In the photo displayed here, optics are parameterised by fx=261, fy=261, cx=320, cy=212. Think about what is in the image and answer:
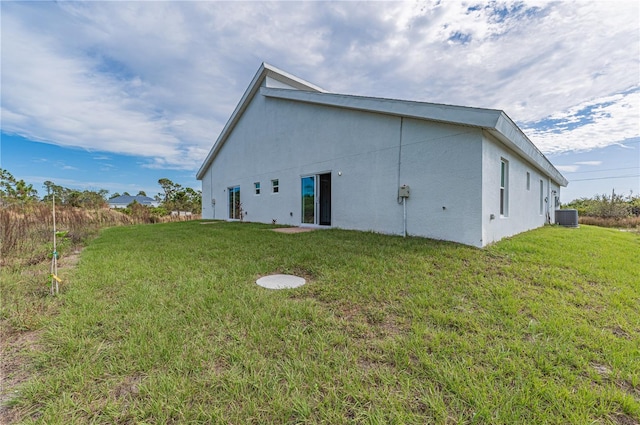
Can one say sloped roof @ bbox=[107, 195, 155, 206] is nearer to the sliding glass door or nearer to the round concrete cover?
the sliding glass door

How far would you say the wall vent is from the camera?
12.4 metres

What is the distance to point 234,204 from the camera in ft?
51.5

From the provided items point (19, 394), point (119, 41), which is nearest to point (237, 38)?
point (119, 41)

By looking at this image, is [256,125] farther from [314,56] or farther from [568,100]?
[568,100]

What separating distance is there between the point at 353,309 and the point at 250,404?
5.32ft

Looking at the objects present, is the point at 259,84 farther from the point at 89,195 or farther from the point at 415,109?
the point at 89,195

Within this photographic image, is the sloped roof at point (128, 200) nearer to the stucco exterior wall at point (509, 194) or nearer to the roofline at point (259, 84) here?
the roofline at point (259, 84)

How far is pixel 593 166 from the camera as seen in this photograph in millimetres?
29062

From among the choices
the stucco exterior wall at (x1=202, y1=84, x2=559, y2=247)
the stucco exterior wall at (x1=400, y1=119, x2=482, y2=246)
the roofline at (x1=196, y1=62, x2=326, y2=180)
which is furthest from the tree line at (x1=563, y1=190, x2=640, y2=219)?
the roofline at (x1=196, y1=62, x2=326, y2=180)

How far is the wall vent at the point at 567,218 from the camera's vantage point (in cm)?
1238

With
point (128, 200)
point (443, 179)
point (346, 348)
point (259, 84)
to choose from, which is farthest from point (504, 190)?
point (128, 200)

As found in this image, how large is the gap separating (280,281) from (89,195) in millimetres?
24871

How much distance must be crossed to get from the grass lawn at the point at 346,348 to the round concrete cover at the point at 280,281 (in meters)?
0.18

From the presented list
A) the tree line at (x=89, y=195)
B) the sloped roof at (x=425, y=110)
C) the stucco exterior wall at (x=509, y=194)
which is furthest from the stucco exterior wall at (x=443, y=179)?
the tree line at (x=89, y=195)
